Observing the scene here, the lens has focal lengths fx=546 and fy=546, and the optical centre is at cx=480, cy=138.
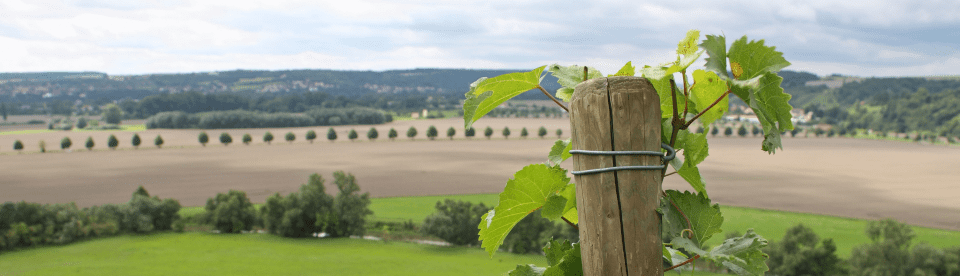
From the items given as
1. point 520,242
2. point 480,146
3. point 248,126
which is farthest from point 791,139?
point 248,126

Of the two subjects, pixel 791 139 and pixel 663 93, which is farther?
pixel 791 139

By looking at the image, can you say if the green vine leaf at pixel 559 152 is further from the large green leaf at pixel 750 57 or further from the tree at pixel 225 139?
the tree at pixel 225 139

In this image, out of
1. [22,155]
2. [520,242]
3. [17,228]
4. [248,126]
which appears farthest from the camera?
[248,126]

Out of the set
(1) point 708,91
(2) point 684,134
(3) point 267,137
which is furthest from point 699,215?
(3) point 267,137

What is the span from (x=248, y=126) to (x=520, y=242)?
138 metres

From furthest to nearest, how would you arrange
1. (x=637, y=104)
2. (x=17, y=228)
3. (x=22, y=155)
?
1. (x=22, y=155)
2. (x=17, y=228)
3. (x=637, y=104)

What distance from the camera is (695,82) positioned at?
3.56 meters

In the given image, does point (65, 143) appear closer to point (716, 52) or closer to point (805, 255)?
point (805, 255)

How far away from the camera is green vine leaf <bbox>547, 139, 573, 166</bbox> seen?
11.6 feet

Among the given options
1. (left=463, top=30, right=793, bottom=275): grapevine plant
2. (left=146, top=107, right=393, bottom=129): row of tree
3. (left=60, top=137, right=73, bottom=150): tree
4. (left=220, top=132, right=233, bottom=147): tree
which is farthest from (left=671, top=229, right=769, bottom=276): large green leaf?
(left=146, top=107, right=393, bottom=129): row of tree

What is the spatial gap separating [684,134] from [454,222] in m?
66.1

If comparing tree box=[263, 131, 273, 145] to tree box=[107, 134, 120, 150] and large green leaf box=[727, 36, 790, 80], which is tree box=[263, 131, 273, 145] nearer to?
tree box=[107, 134, 120, 150]

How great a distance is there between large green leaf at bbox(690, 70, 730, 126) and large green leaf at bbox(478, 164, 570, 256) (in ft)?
3.30

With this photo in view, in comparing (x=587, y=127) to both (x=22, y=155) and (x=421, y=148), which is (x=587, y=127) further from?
(x=22, y=155)
